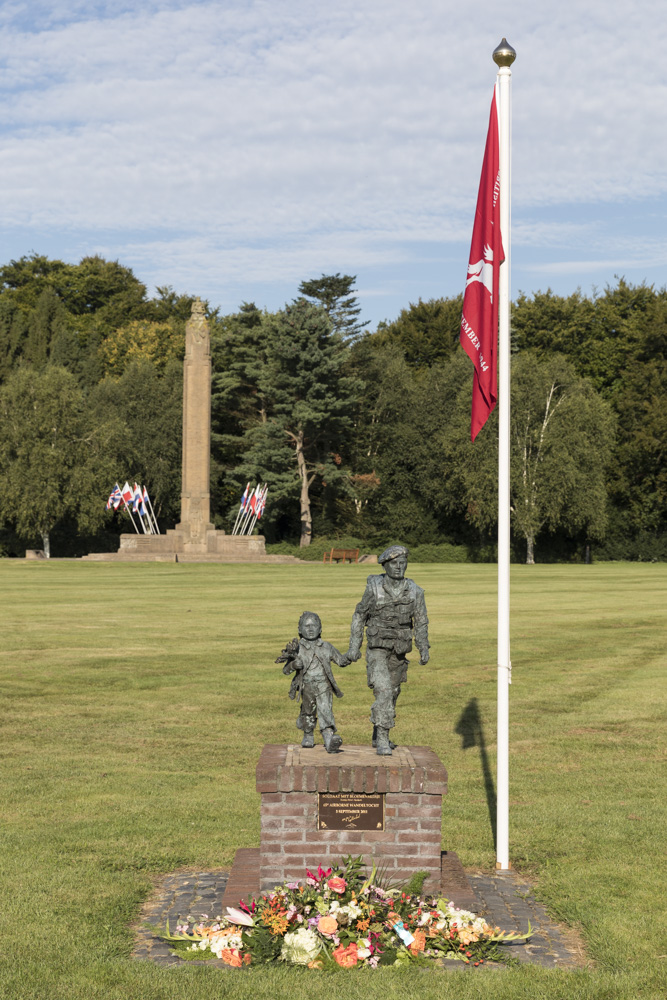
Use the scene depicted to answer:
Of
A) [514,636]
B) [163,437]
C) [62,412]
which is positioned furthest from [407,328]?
[514,636]

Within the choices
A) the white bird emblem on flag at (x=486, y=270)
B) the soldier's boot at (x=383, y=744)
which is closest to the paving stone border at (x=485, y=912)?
the soldier's boot at (x=383, y=744)

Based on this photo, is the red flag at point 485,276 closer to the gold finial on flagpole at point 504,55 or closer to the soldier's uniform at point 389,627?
the gold finial on flagpole at point 504,55

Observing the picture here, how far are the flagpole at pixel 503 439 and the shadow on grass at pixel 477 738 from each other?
4.85ft

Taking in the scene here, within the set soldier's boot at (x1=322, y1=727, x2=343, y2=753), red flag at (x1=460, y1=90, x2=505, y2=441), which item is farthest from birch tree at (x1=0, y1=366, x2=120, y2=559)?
soldier's boot at (x1=322, y1=727, x2=343, y2=753)

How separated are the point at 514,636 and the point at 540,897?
624 inches

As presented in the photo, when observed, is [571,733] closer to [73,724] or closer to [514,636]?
[73,724]

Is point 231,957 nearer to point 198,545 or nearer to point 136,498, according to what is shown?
point 198,545

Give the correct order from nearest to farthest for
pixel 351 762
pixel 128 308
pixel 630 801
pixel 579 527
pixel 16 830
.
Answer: pixel 351 762 → pixel 16 830 → pixel 630 801 → pixel 579 527 → pixel 128 308

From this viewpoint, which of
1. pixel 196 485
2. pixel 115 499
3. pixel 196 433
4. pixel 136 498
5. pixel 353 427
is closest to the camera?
pixel 115 499

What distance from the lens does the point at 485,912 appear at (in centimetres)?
795

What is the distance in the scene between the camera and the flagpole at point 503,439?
29.6 feet

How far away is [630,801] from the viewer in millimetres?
11289

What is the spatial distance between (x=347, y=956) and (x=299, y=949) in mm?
323

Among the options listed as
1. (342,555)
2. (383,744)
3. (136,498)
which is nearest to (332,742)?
(383,744)
